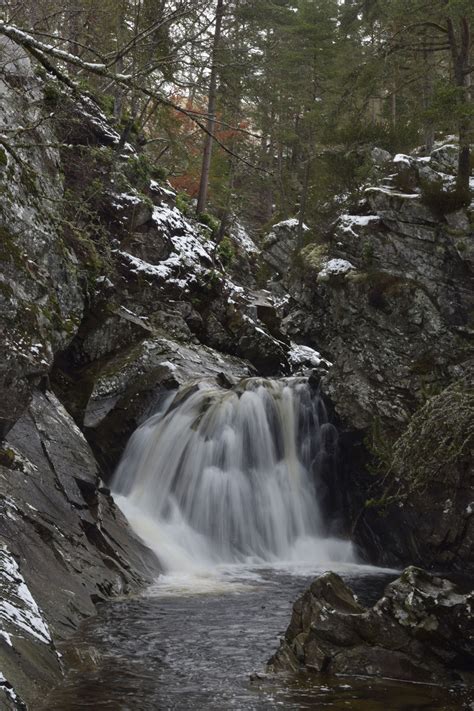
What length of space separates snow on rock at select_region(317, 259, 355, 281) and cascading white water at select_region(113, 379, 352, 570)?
2.87m

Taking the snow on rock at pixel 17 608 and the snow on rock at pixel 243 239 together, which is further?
the snow on rock at pixel 243 239

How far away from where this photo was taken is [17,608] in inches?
206

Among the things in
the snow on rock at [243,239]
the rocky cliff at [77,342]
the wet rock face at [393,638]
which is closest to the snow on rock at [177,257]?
the rocky cliff at [77,342]

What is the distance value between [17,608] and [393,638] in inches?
131

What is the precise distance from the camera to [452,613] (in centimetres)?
593

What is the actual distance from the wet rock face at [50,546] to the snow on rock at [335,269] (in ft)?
24.6

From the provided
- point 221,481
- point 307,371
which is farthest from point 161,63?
point 307,371

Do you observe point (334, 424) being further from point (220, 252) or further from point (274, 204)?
point (274, 204)

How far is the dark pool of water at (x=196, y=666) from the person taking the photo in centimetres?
505

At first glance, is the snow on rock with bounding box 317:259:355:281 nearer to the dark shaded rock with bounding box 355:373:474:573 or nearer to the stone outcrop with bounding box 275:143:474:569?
the stone outcrop with bounding box 275:143:474:569

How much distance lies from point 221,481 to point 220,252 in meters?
10.2

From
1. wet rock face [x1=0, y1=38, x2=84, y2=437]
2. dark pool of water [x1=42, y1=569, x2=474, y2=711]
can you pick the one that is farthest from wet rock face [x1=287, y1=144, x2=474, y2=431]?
wet rock face [x1=0, y1=38, x2=84, y2=437]

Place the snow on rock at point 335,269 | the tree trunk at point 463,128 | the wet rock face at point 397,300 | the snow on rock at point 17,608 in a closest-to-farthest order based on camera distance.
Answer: the snow on rock at point 17,608 → the wet rock face at point 397,300 → the tree trunk at point 463,128 → the snow on rock at point 335,269

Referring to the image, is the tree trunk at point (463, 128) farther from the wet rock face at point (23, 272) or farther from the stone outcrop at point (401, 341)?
the wet rock face at point (23, 272)
